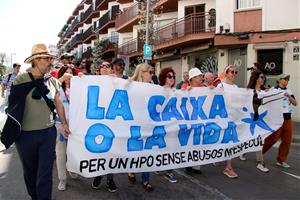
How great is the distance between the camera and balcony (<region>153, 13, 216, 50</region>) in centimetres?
2114

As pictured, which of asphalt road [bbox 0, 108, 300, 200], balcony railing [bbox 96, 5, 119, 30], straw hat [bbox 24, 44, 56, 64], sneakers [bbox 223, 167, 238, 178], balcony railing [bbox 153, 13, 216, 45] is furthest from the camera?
balcony railing [bbox 96, 5, 119, 30]

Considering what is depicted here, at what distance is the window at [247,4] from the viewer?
18781mm

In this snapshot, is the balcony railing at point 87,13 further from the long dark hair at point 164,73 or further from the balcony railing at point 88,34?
the long dark hair at point 164,73

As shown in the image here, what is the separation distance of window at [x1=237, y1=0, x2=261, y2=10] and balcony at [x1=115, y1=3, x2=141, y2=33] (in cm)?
1424

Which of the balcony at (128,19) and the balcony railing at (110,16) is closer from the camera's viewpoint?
the balcony at (128,19)

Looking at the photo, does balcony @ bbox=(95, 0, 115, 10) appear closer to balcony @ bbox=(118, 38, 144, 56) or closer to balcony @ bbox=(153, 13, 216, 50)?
balcony @ bbox=(118, 38, 144, 56)

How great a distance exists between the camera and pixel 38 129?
13.4 ft

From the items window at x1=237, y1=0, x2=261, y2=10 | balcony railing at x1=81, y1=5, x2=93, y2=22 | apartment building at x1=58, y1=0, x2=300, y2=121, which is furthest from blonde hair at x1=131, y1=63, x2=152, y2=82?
balcony railing at x1=81, y1=5, x2=93, y2=22

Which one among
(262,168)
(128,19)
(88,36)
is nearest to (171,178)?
(262,168)

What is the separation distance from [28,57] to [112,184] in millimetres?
2208

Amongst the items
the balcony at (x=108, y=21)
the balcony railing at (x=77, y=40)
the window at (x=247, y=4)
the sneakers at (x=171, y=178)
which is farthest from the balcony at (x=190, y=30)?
the balcony railing at (x=77, y=40)

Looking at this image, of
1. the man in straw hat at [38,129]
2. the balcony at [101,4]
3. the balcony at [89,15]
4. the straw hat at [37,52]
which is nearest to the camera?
the man in straw hat at [38,129]

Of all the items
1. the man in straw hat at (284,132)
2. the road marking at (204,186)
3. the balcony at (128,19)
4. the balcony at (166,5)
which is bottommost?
the road marking at (204,186)

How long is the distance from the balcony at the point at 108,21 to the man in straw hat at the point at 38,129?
1601 inches
